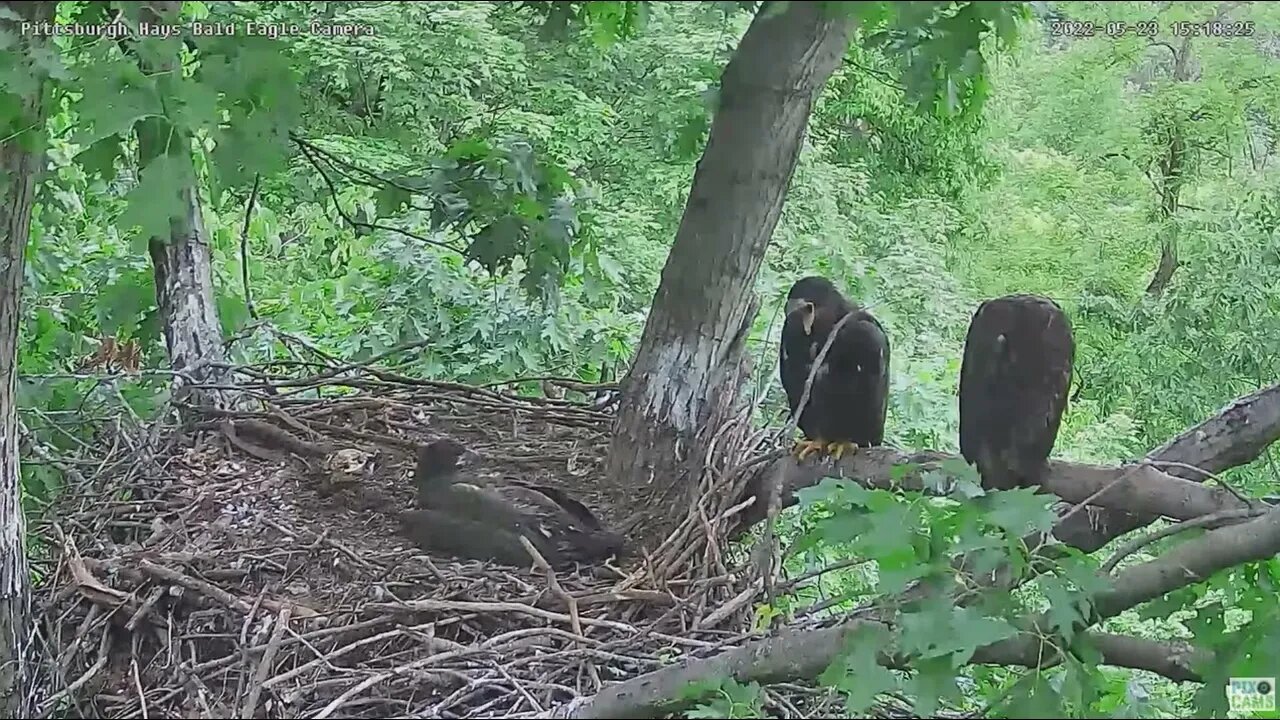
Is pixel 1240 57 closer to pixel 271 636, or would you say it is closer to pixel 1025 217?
pixel 1025 217

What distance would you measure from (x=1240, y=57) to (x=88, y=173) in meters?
5.84

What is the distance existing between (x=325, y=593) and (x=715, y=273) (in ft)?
3.88

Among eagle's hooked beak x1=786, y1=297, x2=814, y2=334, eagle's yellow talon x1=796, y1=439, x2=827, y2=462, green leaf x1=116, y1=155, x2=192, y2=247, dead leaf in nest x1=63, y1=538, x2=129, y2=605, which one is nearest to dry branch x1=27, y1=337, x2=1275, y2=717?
dead leaf in nest x1=63, y1=538, x2=129, y2=605

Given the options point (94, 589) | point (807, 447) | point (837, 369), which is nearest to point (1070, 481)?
point (807, 447)

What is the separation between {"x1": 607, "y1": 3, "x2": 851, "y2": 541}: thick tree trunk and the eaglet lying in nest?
188 mm

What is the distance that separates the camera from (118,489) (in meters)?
3.35

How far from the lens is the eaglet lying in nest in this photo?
3070 millimetres

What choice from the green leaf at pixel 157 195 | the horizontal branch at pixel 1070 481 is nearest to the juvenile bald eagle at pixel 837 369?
the horizontal branch at pixel 1070 481

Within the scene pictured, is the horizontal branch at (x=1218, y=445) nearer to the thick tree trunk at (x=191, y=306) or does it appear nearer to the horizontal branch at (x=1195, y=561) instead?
the horizontal branch at (x=1195, y=561)

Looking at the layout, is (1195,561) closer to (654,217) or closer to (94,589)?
(94,589)

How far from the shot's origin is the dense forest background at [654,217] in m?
3.71

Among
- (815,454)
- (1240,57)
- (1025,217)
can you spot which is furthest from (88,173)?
(1025,217)

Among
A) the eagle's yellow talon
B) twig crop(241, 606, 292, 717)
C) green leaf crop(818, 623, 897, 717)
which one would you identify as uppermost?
green leaf crop(818, 623, 897, 717)

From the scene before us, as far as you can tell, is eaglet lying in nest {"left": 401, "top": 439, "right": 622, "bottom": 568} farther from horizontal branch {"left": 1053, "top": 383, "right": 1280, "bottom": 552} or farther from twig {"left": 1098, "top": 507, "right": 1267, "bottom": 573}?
twig {"left": 1098, "top": 507, "right": 1267, "bottom": 573}
